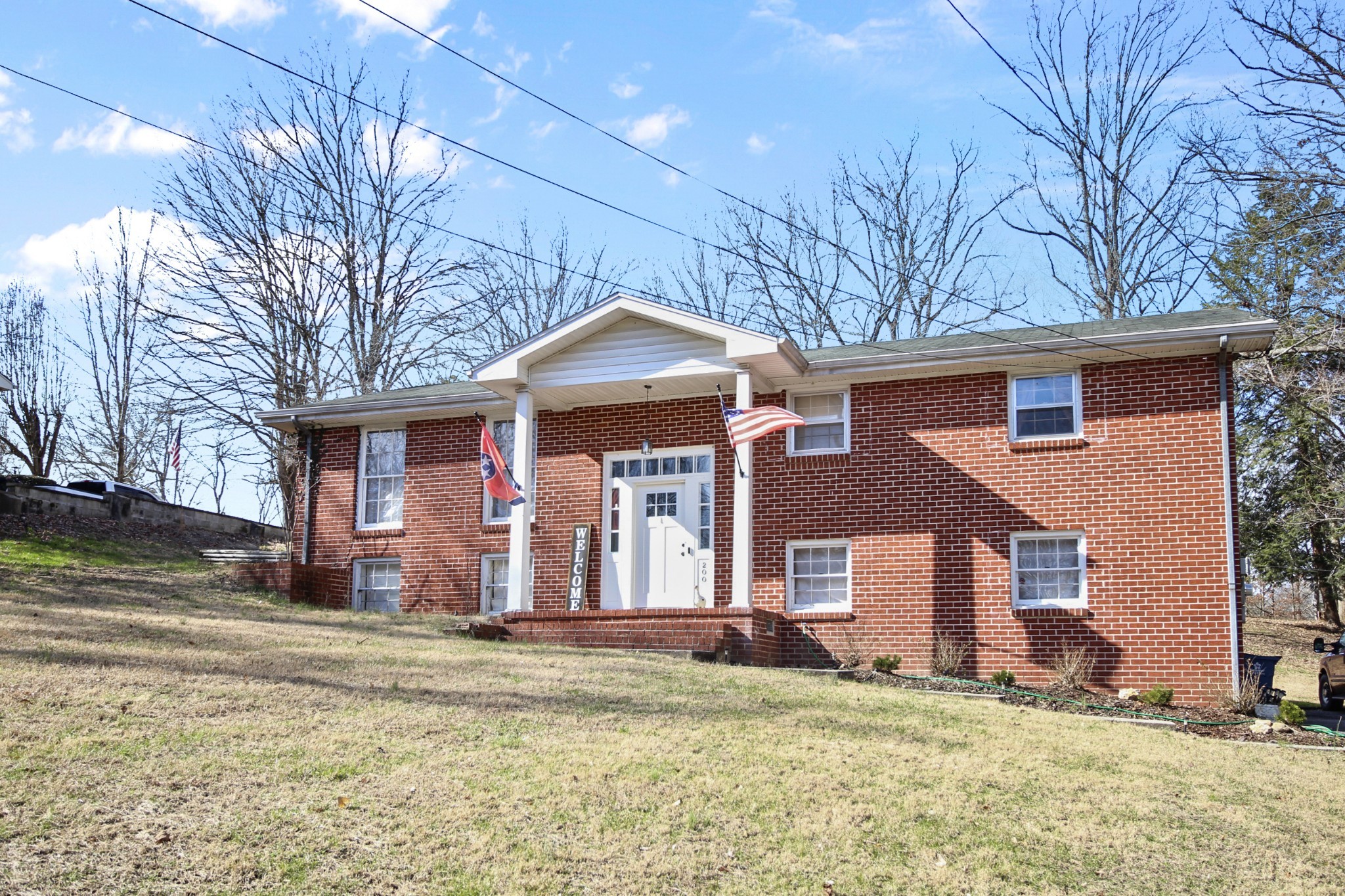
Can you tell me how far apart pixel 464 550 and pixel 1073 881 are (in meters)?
14.0

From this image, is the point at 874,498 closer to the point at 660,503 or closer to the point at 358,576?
the point at 660,503

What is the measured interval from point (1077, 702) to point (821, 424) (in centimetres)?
560

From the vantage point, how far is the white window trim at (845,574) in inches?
681

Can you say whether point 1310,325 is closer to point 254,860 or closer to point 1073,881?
point 1073,881

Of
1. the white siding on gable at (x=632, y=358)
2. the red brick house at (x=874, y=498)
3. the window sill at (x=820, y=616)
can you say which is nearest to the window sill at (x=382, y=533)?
the red brick house at (x=874, y=498)

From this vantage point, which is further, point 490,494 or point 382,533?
point 382,533

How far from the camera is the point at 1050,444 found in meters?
16.5

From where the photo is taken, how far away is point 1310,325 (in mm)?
14312

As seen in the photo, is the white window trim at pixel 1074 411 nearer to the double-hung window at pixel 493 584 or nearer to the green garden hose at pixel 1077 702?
the green garden hose at pixel 1077 702

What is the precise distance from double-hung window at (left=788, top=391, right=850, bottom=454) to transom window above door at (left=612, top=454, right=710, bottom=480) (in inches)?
57.5

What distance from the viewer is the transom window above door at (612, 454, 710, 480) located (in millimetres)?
18453

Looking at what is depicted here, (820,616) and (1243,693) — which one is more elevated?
(820,616)

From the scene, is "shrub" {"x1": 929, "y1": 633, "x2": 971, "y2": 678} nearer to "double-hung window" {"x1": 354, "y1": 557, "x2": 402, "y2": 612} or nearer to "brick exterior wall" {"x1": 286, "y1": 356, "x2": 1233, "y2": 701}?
"brick exterior wall" {"x1": 286, "y1": 356, "x2": 1233, "y2": 701}

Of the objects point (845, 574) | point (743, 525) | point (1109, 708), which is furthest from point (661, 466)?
point (1109, 708)
